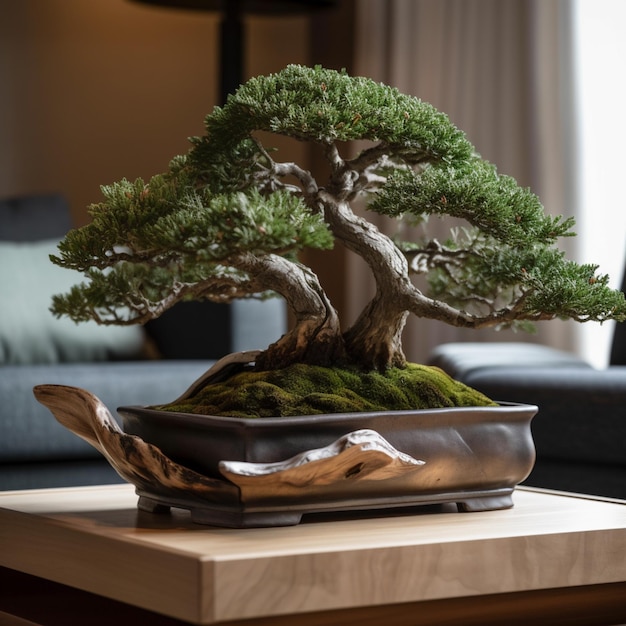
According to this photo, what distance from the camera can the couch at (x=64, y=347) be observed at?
2176 millimetres

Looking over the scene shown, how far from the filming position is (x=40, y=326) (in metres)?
2.65

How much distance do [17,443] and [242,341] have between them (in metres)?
0.70

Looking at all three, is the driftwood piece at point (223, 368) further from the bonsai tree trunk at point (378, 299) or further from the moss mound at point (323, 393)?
the bonsai tree trunk at point (378, 299)

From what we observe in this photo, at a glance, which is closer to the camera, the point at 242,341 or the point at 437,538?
the point at 437,538

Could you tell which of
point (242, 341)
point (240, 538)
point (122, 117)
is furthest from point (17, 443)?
point (122, 117)

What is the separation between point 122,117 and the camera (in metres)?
4.05

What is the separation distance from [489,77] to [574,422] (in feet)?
6.23

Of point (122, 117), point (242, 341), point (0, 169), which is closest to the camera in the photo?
point (242, 341)

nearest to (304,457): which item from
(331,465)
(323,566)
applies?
(331,465)

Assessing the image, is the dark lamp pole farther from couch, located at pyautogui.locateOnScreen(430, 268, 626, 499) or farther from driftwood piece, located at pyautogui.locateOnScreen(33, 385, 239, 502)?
driftwood piece, located at pyautogui.locateOnScreen(33, 385, 239, 502)

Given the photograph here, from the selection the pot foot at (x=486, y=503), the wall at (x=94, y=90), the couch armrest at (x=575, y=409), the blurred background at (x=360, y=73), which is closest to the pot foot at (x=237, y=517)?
the pot foot at (x=486, y=503)

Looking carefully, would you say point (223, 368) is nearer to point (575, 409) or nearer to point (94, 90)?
point (575, 409)

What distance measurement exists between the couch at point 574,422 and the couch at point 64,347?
26.8 inches

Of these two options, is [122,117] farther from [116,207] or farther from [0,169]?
[116,207]
